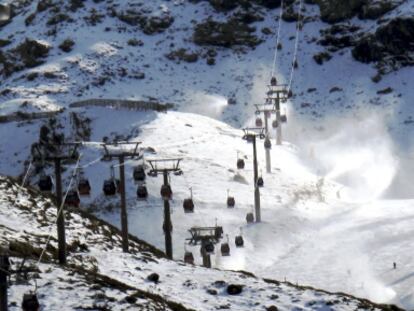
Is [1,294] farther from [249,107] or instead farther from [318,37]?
[318,37]

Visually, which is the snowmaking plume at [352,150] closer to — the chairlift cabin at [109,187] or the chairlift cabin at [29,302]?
the chairlift cabin at [109,187]

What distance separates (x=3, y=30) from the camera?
380 ft

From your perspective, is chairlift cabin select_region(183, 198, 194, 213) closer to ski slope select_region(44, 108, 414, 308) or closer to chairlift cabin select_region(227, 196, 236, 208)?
ski slope select_region(44, 108, 414, 308)

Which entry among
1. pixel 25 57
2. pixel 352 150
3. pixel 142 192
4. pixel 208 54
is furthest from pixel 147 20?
pixel 142 192

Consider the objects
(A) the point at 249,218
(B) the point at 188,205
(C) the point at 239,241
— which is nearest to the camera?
(B) the point at 188,205

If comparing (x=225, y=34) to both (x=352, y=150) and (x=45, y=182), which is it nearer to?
(x=352, y=150)

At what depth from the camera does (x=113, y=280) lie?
1025 inches

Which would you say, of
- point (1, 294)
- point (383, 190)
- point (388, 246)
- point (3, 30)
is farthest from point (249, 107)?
point (1, 294)

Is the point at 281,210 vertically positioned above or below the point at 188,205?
above

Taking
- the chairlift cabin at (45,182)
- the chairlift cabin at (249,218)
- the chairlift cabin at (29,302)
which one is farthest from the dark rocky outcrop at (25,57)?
the chairlift cabin at (29,302)

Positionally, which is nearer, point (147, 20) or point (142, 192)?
A: point (142, 192)

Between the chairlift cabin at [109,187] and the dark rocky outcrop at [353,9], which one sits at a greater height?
the dark rocky outcrop at [353,9]

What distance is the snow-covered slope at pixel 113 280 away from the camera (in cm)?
2347

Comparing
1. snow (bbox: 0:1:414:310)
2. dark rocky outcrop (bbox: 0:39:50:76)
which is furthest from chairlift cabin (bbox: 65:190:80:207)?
dark rocky outcrop (bbox: 0:39:50:76)
